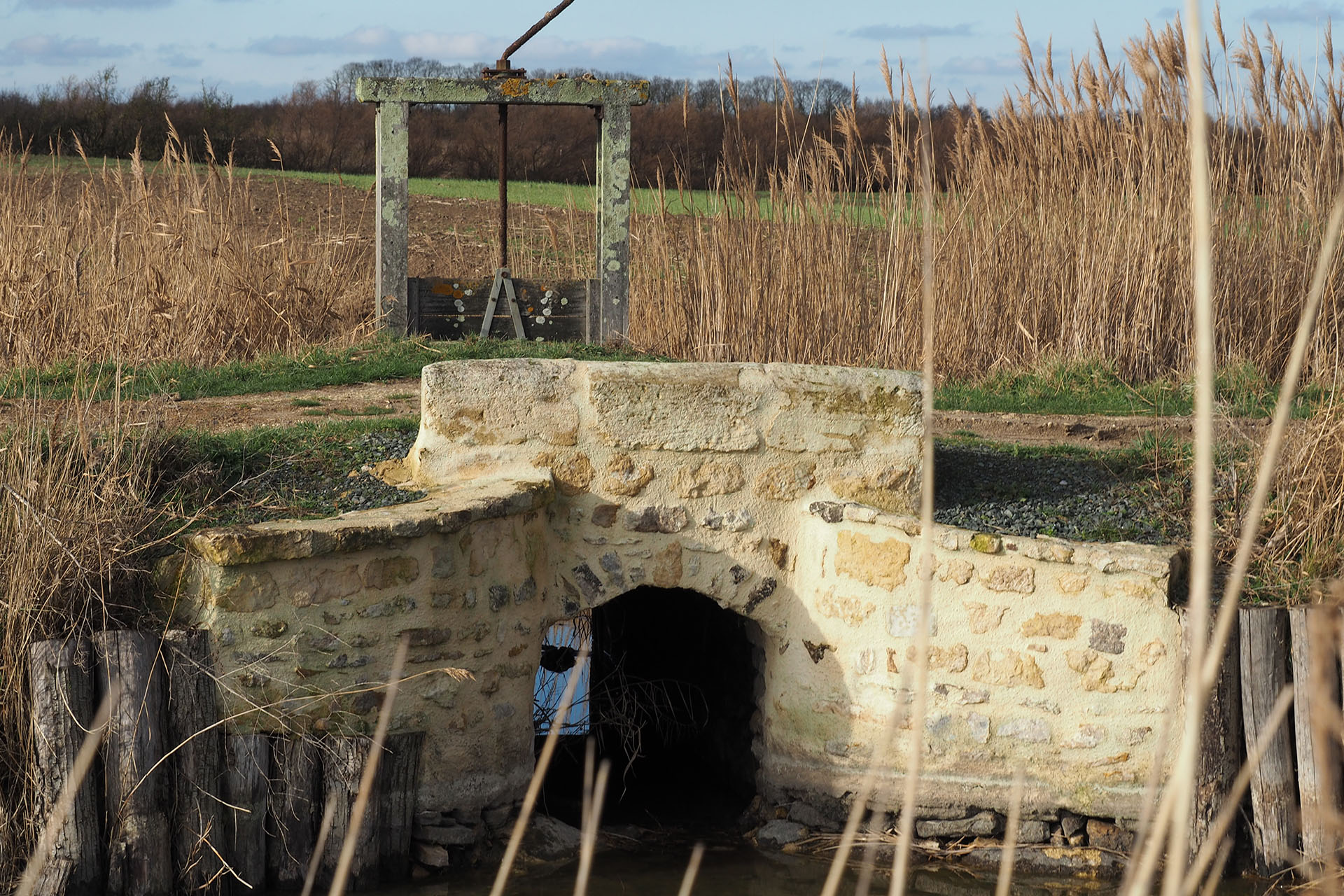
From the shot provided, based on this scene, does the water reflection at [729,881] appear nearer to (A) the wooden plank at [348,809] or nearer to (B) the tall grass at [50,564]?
(A) the wooden plank at [348,809]

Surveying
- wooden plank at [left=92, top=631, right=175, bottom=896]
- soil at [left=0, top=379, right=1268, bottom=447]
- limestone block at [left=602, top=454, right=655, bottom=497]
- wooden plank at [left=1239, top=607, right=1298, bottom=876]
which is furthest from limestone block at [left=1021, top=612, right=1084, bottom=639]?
wooden plank at [left=92, top=631, right=175, bottom=896]

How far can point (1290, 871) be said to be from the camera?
14.8ft

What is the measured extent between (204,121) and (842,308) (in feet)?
42.4

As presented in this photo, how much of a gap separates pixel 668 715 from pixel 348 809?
2187 millimetres

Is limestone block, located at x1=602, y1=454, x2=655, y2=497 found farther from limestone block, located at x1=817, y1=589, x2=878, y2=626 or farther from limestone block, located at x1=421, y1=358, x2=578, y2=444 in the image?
limestone block, located at x1=817, y1=589, x2=878, y2=626

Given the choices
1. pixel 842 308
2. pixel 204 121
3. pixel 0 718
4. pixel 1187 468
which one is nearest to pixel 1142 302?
pixel 842 308

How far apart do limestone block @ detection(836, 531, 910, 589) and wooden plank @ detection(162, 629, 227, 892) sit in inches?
90.8

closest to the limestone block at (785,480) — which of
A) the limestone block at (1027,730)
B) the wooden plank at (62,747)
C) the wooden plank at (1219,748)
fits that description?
the limestone block at (1027,730)

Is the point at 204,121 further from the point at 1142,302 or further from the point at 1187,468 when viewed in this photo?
the point at 1187,468

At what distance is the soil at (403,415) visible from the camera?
6180 mm

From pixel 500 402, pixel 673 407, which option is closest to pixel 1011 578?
pixel 673 407

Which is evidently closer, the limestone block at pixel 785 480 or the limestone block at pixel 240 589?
the limestone block at pixel 240 589

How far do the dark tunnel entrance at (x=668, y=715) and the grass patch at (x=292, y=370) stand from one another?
180cm

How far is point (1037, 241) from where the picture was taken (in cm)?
838
